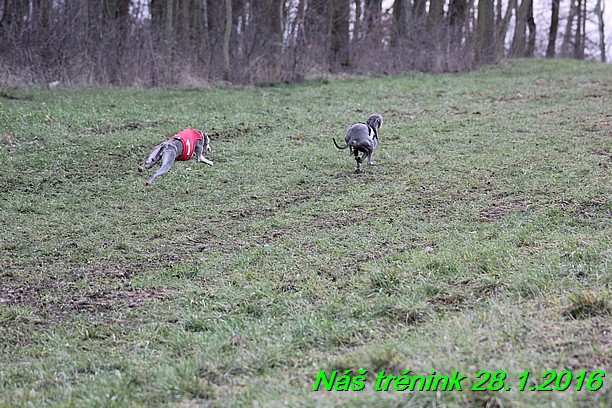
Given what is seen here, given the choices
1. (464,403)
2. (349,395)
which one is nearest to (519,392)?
(464,403)

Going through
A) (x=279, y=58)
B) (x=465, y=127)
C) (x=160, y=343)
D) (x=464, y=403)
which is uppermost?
(x=279, y=58)

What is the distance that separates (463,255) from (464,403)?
2.97 meters

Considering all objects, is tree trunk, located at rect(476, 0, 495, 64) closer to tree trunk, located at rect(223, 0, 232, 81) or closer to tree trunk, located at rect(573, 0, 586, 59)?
tree trunk, located at rect(223, 0, 232, 81)

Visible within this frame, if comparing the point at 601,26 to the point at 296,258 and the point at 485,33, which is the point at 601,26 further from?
the point at 296,258

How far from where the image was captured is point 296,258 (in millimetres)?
6836

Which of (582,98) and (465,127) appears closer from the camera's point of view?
(465,127)

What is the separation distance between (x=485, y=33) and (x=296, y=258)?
19.6 meters

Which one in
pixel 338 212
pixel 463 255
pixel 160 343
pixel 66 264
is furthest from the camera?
pixel 338 212

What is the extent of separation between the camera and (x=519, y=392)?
3.40 metres

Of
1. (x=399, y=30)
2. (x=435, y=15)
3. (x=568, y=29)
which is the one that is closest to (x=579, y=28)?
(x=568, y=29)

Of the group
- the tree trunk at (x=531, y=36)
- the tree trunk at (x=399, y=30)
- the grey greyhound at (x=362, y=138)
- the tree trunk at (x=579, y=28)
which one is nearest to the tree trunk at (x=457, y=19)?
the tree trunk at (x=399, y=30)

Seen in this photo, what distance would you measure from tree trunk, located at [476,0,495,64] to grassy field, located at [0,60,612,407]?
9289mm

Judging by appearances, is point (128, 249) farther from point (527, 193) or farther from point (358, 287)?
point (527, 193)

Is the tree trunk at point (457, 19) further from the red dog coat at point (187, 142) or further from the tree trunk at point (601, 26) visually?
the red dog coat at point (187, 142)
